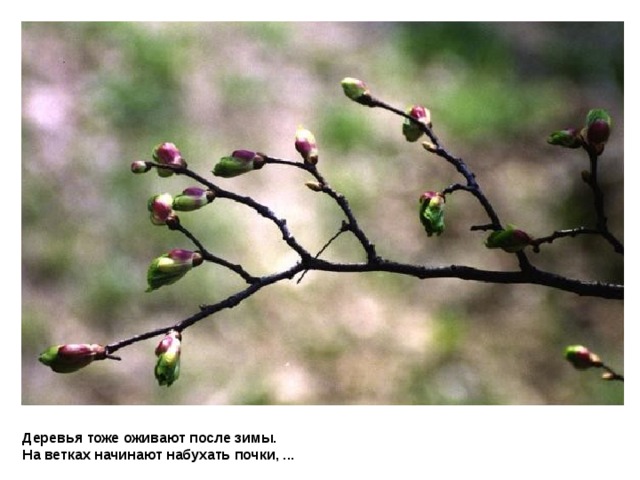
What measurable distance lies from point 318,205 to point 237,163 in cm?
134

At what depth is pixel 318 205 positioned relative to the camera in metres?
2.02

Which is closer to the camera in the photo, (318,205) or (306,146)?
(306,146)

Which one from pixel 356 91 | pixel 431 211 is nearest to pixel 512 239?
pixel 431 211

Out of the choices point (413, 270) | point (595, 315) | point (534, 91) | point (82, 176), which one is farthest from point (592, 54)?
point (413, 270)

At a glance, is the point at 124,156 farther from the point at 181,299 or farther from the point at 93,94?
the point at 181,299

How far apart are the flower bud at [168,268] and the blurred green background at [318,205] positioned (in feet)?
3.46

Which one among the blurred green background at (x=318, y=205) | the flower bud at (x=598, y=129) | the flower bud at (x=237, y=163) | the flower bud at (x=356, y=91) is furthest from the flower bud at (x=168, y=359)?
the blurred green background at (x=318, y=205)

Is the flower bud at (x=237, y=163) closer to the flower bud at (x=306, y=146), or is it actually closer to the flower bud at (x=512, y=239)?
the flower bud at (x=306, y=146)

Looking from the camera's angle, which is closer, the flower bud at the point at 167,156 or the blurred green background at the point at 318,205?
the flower bud at the point at 167,156

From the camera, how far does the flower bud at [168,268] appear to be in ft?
2.15

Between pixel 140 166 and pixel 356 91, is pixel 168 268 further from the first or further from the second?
pixel 356 91

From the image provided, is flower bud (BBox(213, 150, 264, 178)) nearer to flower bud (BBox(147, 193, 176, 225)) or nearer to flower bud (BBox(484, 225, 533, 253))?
flower bud (BBox(147, 193, 176, 225))

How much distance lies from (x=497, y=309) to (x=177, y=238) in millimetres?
799

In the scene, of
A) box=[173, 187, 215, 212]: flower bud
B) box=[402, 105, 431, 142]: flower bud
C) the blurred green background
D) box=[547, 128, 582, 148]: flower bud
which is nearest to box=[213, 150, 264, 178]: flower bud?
box=[173, 187, 215, 212]: flower bud
